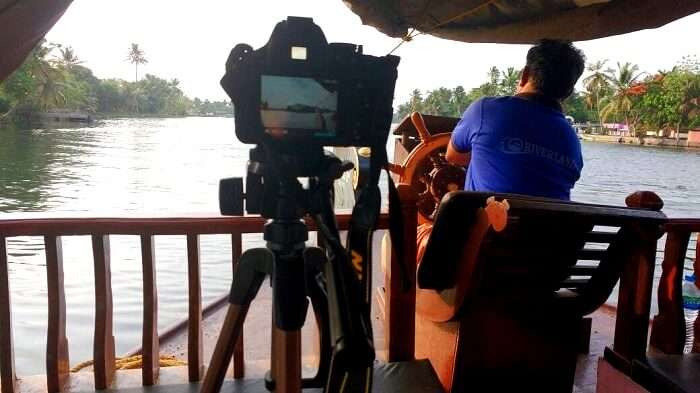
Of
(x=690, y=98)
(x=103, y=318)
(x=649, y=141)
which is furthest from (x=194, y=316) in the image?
(x=649, y=141)

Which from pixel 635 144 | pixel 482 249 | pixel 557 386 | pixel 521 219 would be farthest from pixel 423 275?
pixel 635 144

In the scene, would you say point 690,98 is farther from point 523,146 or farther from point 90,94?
point 90,94

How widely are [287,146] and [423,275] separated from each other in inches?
32.6

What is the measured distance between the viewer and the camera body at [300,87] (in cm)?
86

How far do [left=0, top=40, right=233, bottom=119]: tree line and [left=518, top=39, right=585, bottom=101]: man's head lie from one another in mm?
28307

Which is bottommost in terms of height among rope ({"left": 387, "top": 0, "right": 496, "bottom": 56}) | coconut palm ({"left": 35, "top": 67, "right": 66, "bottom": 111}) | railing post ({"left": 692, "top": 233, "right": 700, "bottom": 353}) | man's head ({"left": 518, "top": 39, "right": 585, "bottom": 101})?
railing post ({"left": 692, "top": 233, "right": 700, "bottom": 353})

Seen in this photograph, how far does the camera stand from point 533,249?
58.4 inches

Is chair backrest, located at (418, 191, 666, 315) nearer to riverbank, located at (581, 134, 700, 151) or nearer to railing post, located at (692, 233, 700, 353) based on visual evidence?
railing post, located at (692, 233, 700, 353)

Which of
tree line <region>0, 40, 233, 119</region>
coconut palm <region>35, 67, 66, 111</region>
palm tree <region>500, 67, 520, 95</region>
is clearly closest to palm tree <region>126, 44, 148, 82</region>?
tree line <region>0, 40, 233, 119</region>

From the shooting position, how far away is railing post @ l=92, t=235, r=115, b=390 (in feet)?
5.24

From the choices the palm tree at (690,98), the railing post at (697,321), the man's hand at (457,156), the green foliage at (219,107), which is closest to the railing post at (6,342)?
the green foliage at (219,107)

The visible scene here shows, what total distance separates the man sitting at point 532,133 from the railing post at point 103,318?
1.18 metres

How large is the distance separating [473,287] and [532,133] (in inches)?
19.6

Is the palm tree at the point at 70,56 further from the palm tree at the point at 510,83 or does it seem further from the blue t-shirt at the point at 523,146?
the blue t-shirt at the point at 523,146
